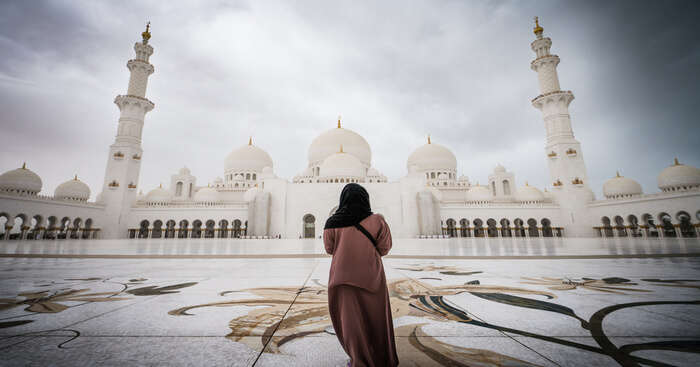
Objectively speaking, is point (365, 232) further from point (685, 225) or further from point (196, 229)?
point (196, 229)

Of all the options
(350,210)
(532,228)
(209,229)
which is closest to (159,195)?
(209,229)

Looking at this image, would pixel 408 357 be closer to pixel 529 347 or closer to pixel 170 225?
pixel 529 347

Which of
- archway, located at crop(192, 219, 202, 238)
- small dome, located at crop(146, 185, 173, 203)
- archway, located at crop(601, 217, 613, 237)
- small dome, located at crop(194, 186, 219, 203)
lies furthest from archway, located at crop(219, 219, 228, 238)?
archway, located at crop(601, 217, 613, 237)

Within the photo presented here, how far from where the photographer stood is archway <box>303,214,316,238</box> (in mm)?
24828

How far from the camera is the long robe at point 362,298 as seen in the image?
1424 mm

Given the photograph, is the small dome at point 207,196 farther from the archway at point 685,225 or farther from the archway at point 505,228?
the archway at point 685,225

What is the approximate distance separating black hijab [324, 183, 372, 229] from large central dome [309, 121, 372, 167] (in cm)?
2947

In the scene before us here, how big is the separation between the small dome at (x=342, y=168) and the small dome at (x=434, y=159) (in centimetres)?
1089

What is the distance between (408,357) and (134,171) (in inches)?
1275

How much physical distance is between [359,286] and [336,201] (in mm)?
22395

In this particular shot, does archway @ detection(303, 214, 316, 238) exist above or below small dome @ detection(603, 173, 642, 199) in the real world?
below

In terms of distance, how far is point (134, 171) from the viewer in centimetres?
2653

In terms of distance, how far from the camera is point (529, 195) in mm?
30422

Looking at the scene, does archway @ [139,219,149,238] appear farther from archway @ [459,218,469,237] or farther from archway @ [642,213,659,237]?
archway @ [642,213,659,237]
